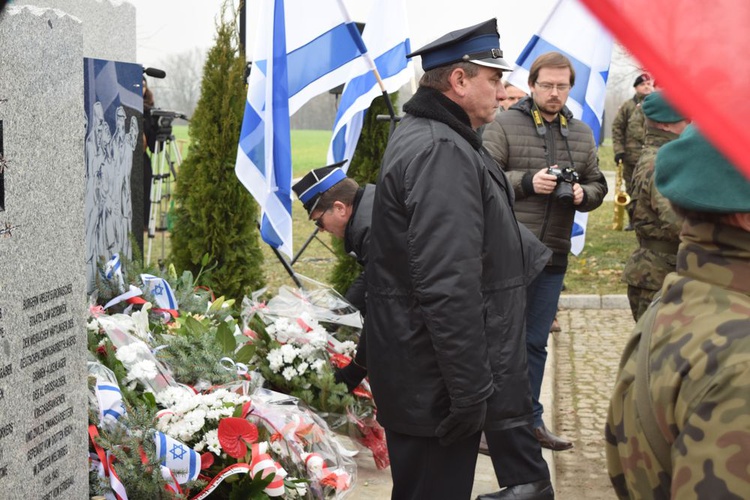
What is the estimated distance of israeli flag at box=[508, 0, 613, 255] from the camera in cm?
701

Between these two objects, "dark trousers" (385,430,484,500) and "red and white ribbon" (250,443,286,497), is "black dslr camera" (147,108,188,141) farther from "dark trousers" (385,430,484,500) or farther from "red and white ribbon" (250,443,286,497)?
"dark trousers" (385,430,484,500)

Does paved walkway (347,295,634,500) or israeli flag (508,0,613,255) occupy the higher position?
israeli flag (508,0,613,255)

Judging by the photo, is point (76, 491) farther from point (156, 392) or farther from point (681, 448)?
point (681, 448)

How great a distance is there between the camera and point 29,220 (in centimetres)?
287

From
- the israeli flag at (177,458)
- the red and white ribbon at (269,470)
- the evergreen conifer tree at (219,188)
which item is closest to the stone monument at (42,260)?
the israeli flag at (177,458)

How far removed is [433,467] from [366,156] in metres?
5.10

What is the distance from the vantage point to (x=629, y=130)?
44.4ft

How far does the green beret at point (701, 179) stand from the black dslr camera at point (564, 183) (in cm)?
344

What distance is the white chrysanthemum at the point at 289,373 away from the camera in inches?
188

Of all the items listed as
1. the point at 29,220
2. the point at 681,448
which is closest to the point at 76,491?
the point at 29,220

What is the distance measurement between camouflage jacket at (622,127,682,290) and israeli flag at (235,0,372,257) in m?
1.96

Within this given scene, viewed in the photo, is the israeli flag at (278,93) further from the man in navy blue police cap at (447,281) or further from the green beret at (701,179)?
the green beret at (701,179)

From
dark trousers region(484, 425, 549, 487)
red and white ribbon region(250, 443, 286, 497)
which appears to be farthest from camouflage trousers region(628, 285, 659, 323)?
red and white ribbon region(250, 443, 286, 497)

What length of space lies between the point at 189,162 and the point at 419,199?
4140 millimetres
